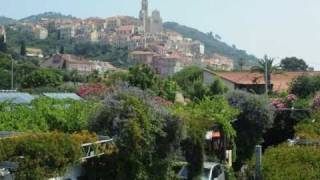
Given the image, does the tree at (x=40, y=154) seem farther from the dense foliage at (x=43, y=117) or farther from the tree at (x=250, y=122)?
the tree at (x=250, y=122)

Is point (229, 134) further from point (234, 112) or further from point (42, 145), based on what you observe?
point (42, 145)

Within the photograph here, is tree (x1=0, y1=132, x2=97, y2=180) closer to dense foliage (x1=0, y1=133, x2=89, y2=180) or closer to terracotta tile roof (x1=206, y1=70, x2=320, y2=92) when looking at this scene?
dense foliage (x1=0, y1=133, x2=89, y2=180)

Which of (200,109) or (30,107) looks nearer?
(30,107)

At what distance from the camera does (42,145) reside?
1227 centimetres

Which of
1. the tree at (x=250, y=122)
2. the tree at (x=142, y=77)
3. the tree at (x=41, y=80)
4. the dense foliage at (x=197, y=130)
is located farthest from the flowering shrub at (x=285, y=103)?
the tree at (x=41, y=80)

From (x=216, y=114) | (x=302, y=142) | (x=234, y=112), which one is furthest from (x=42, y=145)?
(x=234, y=112)

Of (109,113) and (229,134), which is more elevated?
(109,113)

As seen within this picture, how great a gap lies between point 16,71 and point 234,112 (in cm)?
6882

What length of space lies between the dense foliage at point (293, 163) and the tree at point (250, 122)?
33.5 ft

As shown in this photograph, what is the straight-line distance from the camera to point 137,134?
1554 cm

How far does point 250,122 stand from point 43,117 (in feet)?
44.0

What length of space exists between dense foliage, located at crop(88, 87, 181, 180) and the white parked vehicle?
6.54 feet

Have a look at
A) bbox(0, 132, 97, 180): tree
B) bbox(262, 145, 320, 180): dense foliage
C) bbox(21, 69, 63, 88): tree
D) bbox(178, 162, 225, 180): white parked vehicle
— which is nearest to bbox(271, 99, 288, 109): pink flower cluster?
bbox(178, 162, 225, 180): white parked vehicle

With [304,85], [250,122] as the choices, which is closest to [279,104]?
[250,122]
